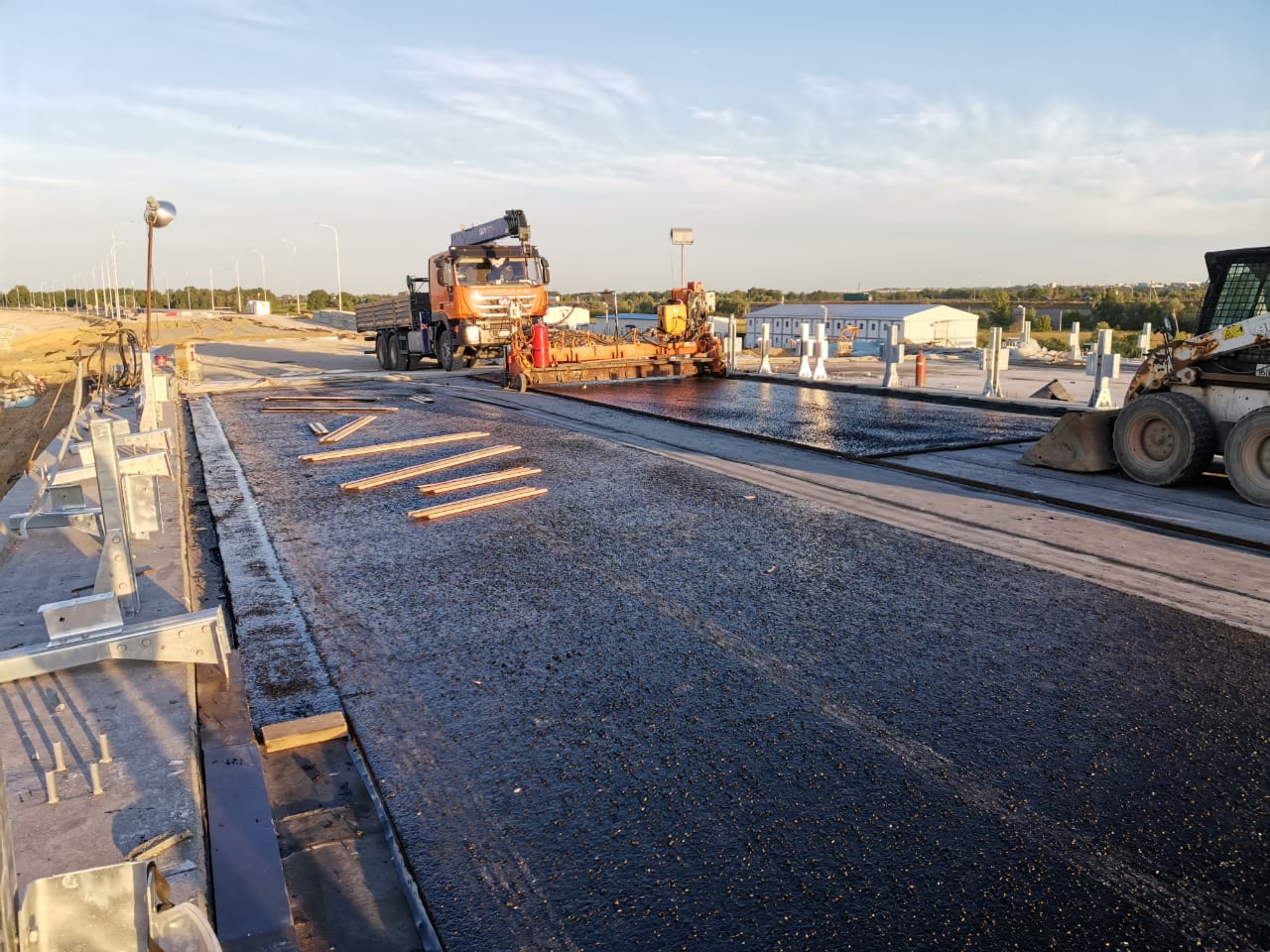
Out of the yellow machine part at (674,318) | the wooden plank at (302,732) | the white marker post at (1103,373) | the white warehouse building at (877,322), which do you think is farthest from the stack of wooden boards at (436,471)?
the white warehouse building at (877,322)

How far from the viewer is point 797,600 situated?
612 cm

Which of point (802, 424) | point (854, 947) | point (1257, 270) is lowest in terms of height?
point (854, 947)

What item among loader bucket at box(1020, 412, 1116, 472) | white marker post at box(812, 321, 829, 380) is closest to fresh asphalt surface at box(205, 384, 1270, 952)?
loader bucket at box(1020, 412, 1116, 472)

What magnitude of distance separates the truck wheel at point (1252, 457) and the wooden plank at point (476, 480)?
7.11m

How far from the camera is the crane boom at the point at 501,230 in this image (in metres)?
22.9

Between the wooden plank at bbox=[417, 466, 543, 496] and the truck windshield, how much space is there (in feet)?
45.9

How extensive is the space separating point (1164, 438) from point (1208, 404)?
53 cm

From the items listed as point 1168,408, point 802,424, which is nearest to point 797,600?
point 1168,408

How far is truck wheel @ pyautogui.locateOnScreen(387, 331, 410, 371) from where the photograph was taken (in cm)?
2697

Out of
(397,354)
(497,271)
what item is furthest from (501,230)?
(397,354)

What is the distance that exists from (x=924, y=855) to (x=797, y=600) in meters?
2.83

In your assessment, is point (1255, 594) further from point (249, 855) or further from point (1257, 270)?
point (249, 855)

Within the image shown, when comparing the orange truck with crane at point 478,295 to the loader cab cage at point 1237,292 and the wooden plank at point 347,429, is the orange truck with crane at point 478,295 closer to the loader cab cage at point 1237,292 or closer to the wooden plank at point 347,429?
the wooden plank at point 347,429

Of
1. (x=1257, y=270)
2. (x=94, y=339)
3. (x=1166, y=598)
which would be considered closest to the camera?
(x=1166, y=598)
